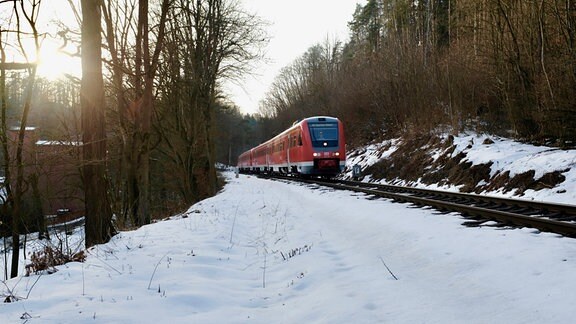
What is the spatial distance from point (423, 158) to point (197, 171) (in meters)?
12.3

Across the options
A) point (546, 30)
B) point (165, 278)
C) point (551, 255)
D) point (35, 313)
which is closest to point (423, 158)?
point (546, 30)

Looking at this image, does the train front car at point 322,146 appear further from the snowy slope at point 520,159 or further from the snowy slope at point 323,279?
the snowy slope at point 323,279

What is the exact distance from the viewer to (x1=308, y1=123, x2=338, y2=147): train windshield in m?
19.2

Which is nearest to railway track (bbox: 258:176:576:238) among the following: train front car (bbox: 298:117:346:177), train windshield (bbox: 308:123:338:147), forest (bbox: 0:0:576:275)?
forest (bbox: 0:0:576:275)

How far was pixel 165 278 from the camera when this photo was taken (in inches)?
177

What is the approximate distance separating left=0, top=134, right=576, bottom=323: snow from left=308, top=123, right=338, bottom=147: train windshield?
1197 cm

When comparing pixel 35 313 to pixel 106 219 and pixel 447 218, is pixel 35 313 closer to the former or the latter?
pixel 106 219

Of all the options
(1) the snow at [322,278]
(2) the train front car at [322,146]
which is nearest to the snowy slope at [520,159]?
(2) the train front car at [322,146]

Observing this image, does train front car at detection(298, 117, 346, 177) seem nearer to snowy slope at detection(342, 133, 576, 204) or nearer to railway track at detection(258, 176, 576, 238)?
snowy slope at detection(342, 133, 576, 204)

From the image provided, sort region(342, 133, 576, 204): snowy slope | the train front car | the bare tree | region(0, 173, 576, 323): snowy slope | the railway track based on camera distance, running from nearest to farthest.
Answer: region(0, 173, 576, 323): snowy slope, the railway track, the bare tree, region(342, 133, 576, 204): snowy slope, the train front car

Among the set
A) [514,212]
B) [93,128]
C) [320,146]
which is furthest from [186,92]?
[514,212]

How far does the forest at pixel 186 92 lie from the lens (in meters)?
7.15

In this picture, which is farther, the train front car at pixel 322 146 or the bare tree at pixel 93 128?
the train front car at pixel 322 146

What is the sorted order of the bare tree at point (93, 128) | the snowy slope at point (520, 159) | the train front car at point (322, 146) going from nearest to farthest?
the bare tree at point (93, 128)
the snowy slope at point (520, 159)
the train front car at point (322, 146)
